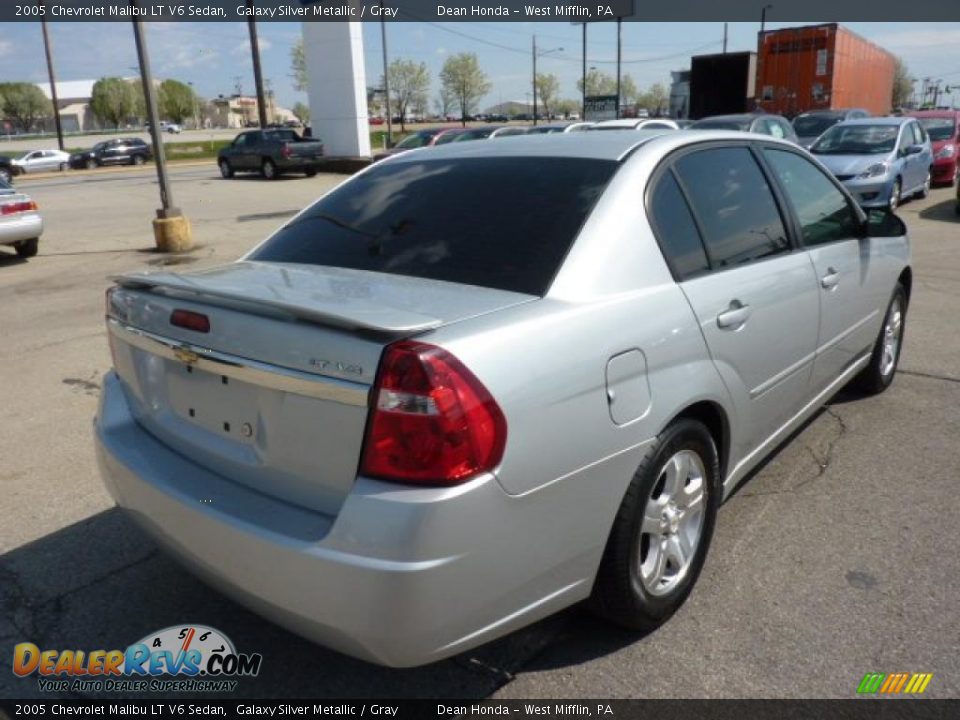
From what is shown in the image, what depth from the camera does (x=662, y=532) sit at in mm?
2611

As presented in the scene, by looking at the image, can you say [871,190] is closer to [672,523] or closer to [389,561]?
[672,523]

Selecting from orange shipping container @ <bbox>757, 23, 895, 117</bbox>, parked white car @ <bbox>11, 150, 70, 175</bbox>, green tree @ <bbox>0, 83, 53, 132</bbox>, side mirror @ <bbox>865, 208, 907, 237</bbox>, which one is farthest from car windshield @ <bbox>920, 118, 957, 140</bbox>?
green tree @ <bbox>0, 83, 53, 132</bbox>

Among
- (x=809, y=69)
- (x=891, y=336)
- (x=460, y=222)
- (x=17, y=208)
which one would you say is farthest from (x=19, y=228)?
(x=809, y=69)

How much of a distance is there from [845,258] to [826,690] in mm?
2296

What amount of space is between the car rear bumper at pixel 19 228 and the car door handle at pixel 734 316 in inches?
439

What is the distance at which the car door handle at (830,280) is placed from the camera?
3.61 m

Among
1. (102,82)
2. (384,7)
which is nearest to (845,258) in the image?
(384,7)

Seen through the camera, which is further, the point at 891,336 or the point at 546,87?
the point at 546,87

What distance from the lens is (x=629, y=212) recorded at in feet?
8.63

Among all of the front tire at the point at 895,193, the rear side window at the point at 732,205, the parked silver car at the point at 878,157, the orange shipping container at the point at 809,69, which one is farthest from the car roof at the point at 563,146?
the orange shipping container at the point at 809,69

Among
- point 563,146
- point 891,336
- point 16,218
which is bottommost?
point 891,336

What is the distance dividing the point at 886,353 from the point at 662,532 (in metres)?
3.06

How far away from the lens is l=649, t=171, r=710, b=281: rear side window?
272 cm

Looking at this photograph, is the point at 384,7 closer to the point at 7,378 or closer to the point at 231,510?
the point at 7,378
